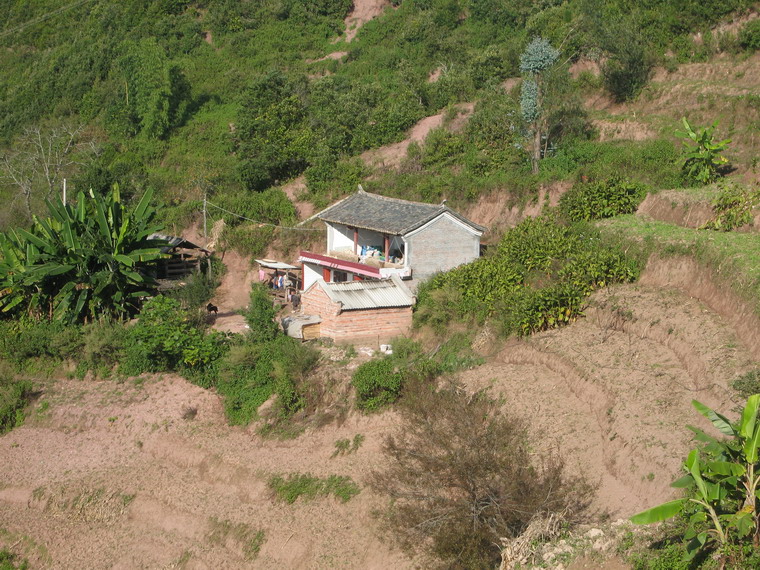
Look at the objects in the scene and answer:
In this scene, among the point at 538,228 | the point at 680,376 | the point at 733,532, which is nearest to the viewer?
the point at 733,532

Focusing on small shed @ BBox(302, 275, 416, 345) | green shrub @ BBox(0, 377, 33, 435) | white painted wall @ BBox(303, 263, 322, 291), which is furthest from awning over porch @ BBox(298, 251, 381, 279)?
green shrub @ BBox(0, 377, 33, 435)

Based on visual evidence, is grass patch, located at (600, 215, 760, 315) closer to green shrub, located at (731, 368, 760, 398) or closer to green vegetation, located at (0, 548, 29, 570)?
green shrub, located at (731, 368, 760, 398)

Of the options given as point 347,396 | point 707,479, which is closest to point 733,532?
point 707,479

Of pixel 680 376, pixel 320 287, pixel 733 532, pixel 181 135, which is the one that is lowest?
pixel 181 135

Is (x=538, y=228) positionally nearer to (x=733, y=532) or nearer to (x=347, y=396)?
(x=347, y=396)

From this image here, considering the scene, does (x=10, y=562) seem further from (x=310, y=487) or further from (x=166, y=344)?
(x=166, y=344)

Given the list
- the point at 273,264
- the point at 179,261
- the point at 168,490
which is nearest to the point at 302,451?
the point at 168,490
